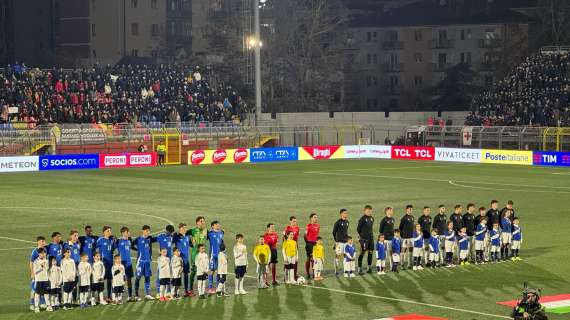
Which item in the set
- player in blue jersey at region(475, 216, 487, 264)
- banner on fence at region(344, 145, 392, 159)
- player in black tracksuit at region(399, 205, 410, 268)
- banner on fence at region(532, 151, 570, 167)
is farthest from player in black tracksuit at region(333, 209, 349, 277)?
banner on fence at region(344, 145, 392, 159)

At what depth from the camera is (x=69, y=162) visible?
2685 inches

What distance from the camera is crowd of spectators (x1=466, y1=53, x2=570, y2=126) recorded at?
7844cm

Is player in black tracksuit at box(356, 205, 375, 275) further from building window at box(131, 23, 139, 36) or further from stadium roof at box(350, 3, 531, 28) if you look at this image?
building window at box(131, 23, 139, 36)

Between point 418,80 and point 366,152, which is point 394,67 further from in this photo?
point 366,152

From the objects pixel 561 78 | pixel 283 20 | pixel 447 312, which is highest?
pixel 283 20

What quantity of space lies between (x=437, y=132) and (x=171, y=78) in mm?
21717

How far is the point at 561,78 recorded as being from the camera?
271 feet

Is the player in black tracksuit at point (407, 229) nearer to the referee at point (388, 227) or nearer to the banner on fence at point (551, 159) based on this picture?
the referee at point (388, 227)

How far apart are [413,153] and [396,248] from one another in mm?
49630

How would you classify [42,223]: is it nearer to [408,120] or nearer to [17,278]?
[17,278]

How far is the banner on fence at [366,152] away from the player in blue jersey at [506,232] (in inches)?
1886

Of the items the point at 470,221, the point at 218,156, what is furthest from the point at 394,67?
the point at 470,221

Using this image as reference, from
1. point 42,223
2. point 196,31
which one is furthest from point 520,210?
point 196,31

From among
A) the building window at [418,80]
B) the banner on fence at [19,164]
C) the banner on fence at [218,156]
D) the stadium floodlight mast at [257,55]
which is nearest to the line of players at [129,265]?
the banner on fence at [19,164]
